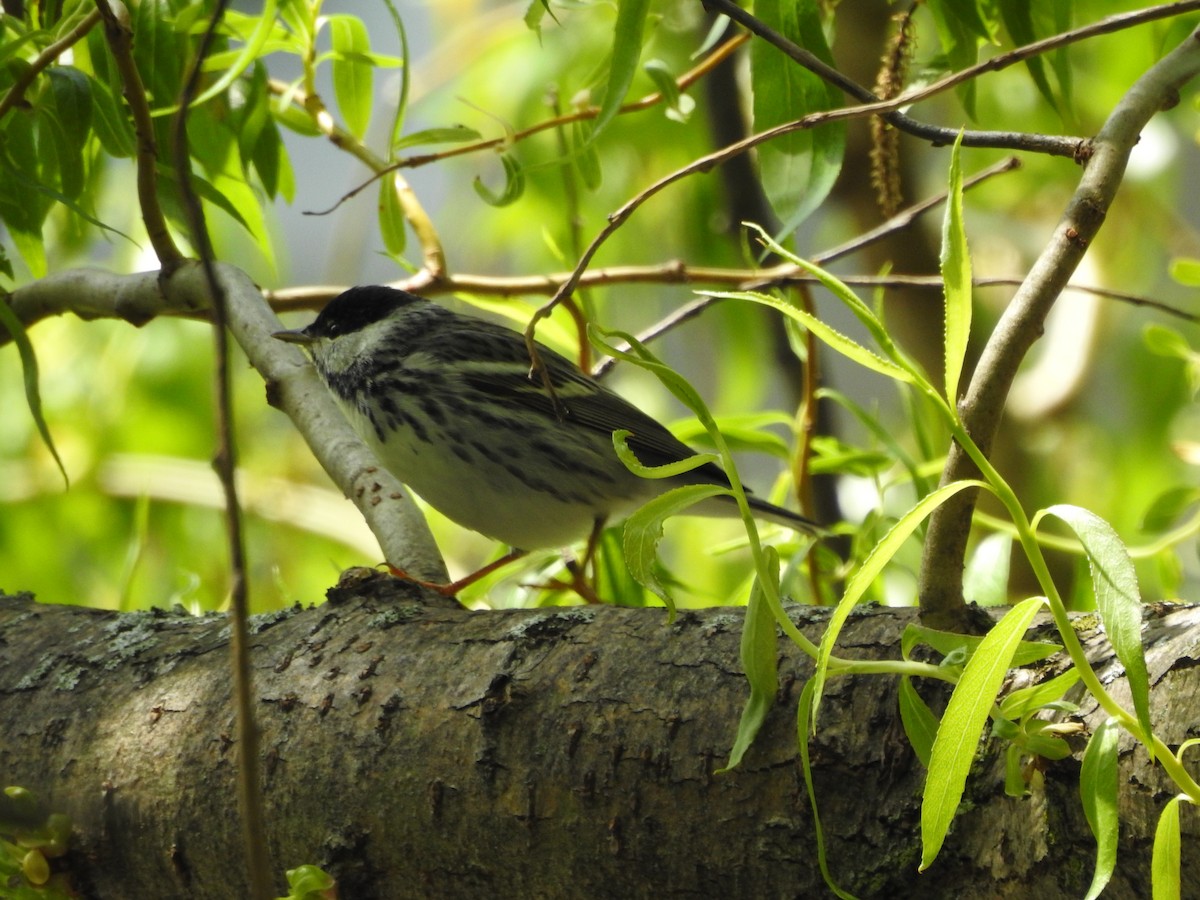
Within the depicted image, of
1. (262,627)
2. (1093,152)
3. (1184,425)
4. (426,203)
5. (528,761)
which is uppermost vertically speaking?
(426,203)

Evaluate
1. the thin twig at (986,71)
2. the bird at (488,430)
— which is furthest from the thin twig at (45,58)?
the bird at (488,430)

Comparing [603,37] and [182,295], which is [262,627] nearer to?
[182,295]

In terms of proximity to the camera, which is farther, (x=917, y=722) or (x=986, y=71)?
(x=986, y=71)

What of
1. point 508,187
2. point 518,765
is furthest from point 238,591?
point 508,187

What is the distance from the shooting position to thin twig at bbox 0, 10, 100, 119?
5.38 ft

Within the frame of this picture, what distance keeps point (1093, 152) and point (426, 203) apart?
6.47 m

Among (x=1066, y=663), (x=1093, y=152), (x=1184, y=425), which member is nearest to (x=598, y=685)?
(x=1066, y=663)

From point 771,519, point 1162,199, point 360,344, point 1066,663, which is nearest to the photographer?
point 1066,663

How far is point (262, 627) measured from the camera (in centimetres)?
176

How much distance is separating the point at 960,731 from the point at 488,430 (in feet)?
6.65

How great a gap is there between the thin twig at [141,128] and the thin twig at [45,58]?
0.04 metres

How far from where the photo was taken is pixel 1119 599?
37.4 inches

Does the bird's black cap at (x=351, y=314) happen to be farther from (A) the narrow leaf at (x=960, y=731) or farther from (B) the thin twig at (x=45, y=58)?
(A) the narrow leaf at (x=960, y=731)

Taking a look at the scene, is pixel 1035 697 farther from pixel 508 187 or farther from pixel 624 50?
pixel 508 187
